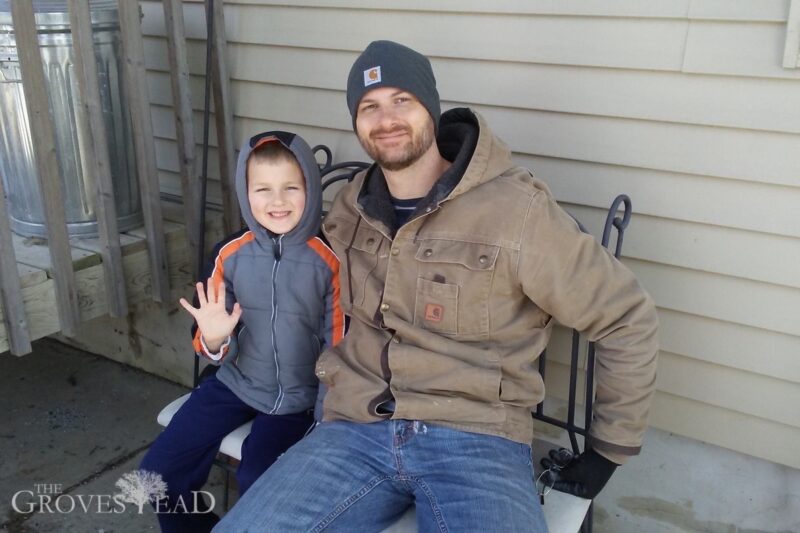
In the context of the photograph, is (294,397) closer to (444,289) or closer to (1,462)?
(444,289)

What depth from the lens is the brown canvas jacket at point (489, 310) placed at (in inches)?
70.7

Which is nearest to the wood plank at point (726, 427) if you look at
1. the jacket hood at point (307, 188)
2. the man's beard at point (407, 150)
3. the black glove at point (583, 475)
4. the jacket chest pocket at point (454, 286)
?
the black glove at point (583, 475)

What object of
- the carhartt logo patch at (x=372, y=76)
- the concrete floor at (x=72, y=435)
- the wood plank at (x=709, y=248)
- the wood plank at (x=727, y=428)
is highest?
the carhartt logo patch at (x=372, y=76)

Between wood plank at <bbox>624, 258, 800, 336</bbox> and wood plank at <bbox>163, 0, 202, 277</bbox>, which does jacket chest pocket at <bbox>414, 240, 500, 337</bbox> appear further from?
wood plank at <bbox>163, 0, 202, 277</bbox>

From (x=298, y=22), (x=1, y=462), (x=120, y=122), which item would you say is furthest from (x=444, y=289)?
(x=1, y=462)

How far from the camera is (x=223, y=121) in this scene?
120 inches

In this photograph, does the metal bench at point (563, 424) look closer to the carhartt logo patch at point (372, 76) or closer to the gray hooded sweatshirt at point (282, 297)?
the gray hooded sweatshirt at point (282, 297)

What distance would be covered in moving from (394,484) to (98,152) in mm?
1599

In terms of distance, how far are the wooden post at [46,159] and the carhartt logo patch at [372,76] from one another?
3.66 ft

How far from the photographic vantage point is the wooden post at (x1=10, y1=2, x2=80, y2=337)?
7.63ft

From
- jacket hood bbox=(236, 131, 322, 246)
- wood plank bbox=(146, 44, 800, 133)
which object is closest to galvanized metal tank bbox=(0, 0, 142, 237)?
wood plank bbox=(146, 44, 800, 133)

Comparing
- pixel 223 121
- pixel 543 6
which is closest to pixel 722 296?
pixel 543 6

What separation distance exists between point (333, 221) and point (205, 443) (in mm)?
738

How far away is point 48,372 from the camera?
3.93m
